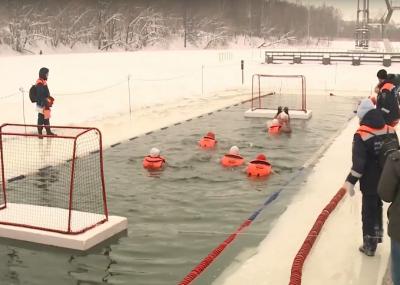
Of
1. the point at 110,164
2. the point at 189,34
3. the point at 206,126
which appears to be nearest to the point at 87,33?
the point at 189,34

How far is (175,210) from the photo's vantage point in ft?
29.3

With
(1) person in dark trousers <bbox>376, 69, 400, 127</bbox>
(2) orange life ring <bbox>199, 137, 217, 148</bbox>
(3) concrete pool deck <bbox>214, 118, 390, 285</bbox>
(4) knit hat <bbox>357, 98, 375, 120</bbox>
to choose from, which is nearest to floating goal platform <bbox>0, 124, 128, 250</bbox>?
(3) concrete pool deck <bbox>214, 118, 390, 285</bbox>

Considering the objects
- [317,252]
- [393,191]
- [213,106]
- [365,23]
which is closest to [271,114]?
[213,106]

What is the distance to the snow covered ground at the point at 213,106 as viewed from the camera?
21.0ft

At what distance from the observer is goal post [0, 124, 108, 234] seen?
783 cm

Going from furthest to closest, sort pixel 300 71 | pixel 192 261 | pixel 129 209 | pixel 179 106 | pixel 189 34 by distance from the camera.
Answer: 1. pixel 189 34
2. pixel 300 71
3. pixel 179 106
4. pixel 129 209
5. pixel 192 261

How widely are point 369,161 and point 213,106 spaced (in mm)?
17324

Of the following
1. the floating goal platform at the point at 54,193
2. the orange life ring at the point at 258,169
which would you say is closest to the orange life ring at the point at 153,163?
the floating goal platform at the point at 54,193

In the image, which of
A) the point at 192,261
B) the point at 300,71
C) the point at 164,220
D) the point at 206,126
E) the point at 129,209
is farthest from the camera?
the point at 300,71

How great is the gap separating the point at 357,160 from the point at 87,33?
7073 cm

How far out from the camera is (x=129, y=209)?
356 inches

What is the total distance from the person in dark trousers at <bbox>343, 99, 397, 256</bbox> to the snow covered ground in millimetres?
566

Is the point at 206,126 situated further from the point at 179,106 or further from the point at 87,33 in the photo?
the point at 87,33

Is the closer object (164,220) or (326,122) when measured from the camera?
(164,220)
